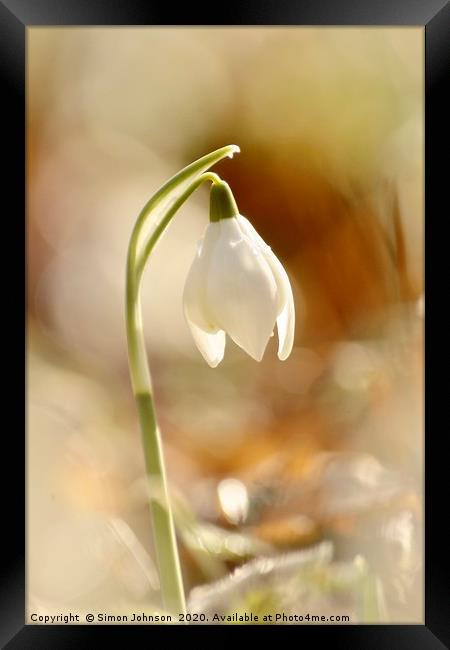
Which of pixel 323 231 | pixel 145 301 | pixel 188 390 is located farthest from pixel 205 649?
pixel 323 231

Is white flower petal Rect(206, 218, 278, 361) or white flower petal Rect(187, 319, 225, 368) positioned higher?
white flower petal Rect(206, 218, 278, 361)

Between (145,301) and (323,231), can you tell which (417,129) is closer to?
(323,231)

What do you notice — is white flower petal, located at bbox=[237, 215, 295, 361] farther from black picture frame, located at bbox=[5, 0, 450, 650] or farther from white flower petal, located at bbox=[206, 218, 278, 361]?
black picture frame, located at bbox=[5, 0, 450, 650]

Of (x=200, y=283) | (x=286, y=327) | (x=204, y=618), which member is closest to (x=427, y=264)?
(x=286, y=327)

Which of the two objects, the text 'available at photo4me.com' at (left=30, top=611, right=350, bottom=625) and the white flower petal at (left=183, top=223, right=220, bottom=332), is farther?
the text 'available at photo4me.com' at (left=30, top=611, right=350, bottom=625)

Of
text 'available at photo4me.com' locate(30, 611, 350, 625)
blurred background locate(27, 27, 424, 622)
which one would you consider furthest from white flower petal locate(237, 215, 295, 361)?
text 'available at photo4me.com' locate(30, 611, 350, 625)

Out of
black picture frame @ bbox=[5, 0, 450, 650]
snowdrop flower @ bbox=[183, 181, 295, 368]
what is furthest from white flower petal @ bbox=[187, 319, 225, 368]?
black picture frame @ bbox=[5, 0, 450, 650]
